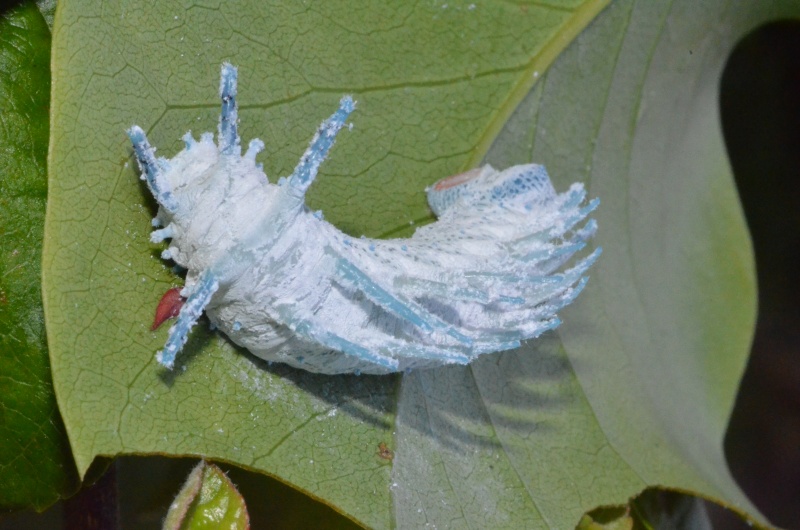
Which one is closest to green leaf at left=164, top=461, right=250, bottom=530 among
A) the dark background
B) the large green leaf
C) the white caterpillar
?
the large green leaf

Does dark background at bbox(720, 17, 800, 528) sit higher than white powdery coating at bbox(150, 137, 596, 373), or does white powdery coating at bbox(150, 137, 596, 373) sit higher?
dark background at bbox(720, 17, 800, 528)

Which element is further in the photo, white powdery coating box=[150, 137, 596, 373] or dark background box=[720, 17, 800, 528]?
dark background box=[720, 17, 800, 528]

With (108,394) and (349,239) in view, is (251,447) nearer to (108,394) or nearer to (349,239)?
(108,394)

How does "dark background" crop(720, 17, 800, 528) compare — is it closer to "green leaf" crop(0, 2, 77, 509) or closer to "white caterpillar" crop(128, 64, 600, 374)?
"white caterpillar" crop(128, 64, 600, 374)

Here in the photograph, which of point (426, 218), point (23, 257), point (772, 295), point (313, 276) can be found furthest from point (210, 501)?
point (772, 295)

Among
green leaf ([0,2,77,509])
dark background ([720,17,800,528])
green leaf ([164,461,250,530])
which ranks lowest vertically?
green leaf ([164,461,250,530])

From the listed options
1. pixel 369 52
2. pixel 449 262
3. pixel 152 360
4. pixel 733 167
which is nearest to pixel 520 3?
pixel 369 52

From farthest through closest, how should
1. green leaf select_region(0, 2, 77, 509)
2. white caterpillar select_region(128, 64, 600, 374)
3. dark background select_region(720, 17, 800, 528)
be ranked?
dark background select_region(720, 17, 800, 528), green leaf select_region(0, 2, 77, 509), white caterpillar select_region(128, 64, 600, 374)
